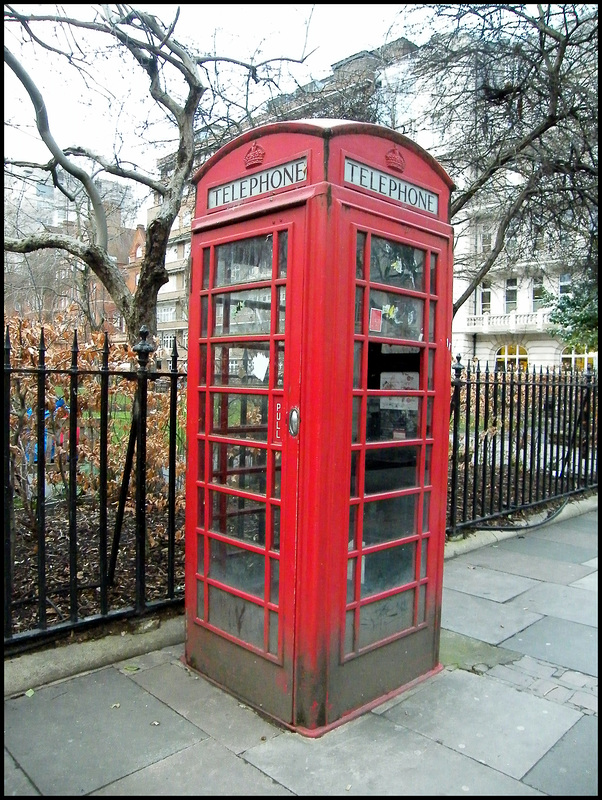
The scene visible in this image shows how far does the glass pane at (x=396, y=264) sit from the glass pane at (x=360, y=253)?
0.20ft

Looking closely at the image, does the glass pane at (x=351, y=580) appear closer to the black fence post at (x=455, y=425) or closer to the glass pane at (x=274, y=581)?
the glass pane at (x=274, y=581)

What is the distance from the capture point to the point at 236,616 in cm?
304

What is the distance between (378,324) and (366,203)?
0.58 meters

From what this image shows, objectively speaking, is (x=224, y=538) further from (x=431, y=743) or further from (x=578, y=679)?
(x=578, y=679)

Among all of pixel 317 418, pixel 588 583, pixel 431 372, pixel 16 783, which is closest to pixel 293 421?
pixel 317 418

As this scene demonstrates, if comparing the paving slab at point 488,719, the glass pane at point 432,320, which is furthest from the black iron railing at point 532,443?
the glass pane at point 432,320

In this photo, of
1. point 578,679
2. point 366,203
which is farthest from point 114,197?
point 578,679

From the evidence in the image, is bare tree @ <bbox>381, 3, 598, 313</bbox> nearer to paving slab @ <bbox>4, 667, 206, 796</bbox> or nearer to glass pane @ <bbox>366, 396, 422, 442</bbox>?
glass pane @ <bbox>366, 396, 422, 442</bbox>

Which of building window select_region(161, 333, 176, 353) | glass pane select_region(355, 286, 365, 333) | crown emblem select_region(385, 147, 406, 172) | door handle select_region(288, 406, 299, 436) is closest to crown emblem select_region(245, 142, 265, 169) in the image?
crown emblem select_region(385, 147, 406, 172)

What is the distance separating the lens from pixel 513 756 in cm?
257

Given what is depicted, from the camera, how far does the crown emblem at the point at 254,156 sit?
2951mm

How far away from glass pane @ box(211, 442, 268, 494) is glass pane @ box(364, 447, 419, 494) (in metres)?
0.53

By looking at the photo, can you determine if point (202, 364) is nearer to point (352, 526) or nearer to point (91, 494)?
point (352, 526)

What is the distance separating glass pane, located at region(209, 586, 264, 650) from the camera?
2945 mm
